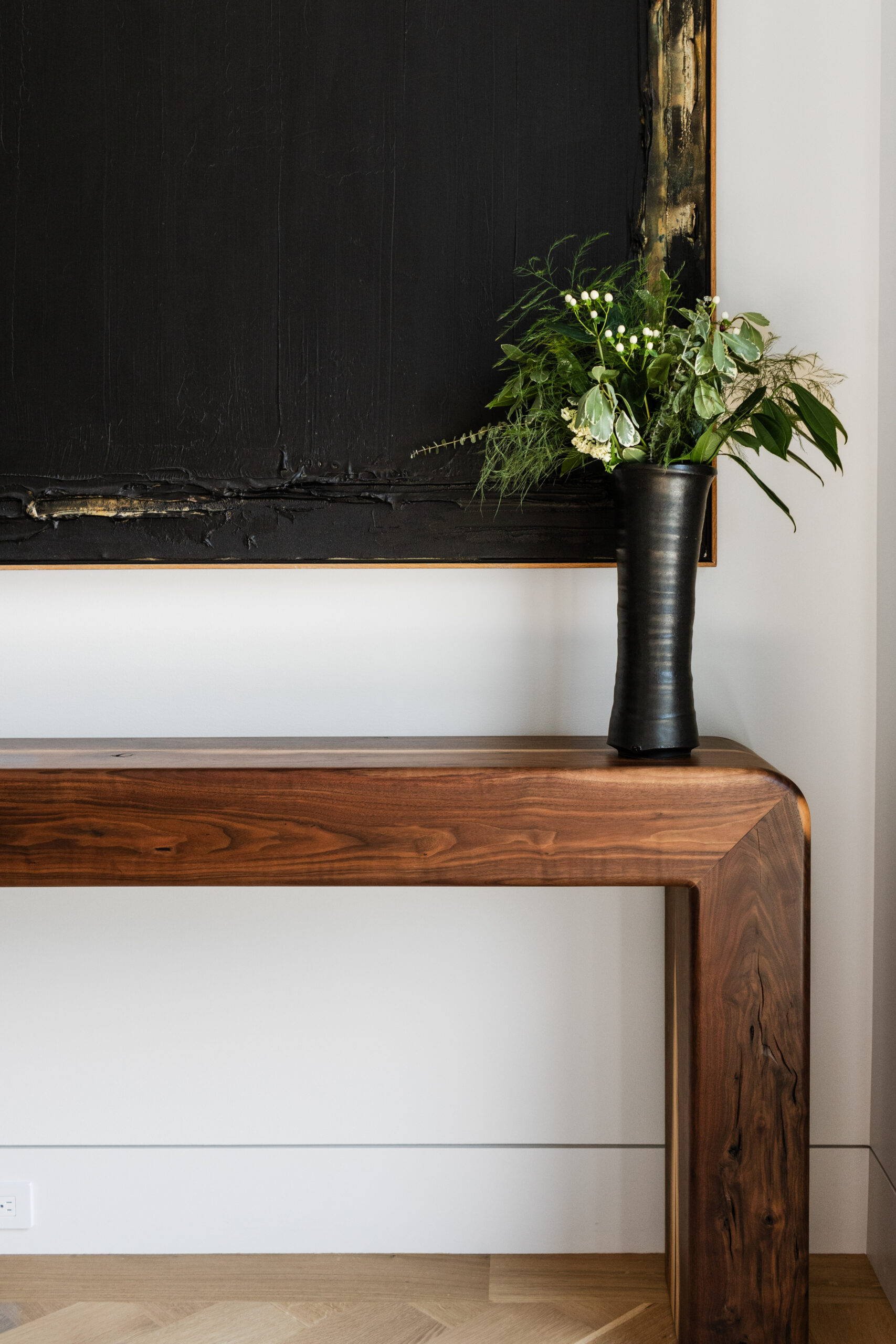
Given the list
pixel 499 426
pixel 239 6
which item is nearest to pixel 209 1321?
pixel 499 426

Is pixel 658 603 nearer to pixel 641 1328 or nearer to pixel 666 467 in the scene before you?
pixel 666 467

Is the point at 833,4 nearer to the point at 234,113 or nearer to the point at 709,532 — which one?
the point at 709,532

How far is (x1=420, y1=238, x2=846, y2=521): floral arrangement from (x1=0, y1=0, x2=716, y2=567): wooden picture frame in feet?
0.16

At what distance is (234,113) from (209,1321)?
1.85 meters

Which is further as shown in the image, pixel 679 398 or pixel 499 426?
pixel 499 426

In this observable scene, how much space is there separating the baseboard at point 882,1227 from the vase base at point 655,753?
79 centimetres

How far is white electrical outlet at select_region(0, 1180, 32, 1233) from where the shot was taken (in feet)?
5.12

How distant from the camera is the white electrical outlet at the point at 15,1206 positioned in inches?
61.5

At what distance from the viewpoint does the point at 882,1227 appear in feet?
4.86

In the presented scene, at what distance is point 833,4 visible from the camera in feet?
4.84

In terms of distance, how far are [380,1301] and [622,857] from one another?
84cm

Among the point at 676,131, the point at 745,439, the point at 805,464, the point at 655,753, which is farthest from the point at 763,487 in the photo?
the point at 676,131

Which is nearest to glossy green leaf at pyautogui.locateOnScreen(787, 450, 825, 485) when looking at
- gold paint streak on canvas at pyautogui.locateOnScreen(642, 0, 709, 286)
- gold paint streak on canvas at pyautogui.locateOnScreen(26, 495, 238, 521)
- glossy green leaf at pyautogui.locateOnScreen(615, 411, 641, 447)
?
glossy green leaf at pyautogui.locateOnScreen(615, 411, 641, 447)

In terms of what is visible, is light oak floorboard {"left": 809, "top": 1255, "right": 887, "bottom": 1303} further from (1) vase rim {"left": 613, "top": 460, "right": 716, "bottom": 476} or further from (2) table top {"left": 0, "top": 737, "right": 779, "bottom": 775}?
(1) vase rim {"left": 613, "top": 460, "right": 716, "bottom": 476}
